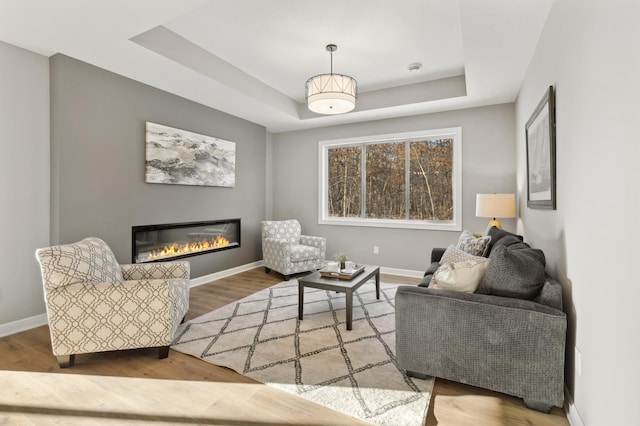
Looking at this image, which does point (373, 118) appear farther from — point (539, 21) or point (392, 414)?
point (392, 414)

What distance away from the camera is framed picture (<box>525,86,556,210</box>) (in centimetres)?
213

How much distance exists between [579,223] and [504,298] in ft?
1.85

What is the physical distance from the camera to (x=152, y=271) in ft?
9.56

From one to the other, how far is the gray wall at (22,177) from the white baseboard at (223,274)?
65.5 inches

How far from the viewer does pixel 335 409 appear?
5.96 ft

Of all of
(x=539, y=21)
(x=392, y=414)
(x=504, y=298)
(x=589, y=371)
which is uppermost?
(x=539, y=21)

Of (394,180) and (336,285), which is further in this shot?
(394,180)

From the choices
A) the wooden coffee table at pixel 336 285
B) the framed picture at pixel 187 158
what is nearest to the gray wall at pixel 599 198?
the wooden coffee table at pixel 336 285

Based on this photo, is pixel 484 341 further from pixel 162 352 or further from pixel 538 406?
pixel 162 352

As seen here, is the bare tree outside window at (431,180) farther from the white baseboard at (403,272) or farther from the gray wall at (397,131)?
the white baseboard at (403,272)

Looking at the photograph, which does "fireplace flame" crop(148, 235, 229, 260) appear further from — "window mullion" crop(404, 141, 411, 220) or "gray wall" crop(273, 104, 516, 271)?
"window mullion" crop(404, 141, 411, 220)

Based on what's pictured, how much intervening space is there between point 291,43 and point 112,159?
7.44 feet

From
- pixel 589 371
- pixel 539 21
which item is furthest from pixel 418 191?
pixel 589 371

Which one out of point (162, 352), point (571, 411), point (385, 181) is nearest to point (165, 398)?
point (162, 352)
